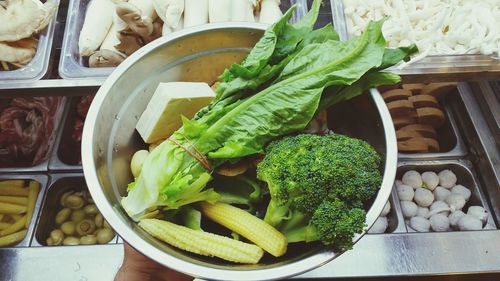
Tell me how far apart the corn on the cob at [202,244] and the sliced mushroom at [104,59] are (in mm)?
971

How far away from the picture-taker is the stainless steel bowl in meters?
1.24

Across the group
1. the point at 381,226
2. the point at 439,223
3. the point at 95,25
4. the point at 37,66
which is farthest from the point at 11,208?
the point at 439,223

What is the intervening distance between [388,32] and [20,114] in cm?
199

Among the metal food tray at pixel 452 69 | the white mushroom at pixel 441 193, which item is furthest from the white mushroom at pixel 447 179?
the metal food tray at pixel 452 69

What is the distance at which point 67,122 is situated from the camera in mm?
2590

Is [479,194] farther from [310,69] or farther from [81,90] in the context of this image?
[81,90]

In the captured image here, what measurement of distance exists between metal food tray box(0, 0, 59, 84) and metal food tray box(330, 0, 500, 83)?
1561mm

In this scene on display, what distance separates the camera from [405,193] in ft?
7.91

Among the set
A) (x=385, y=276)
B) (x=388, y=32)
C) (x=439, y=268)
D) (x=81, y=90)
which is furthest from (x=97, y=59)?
(x=439, y=268)

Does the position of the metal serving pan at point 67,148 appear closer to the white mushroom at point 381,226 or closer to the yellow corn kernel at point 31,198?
the yellow corn kernel at point 31,198

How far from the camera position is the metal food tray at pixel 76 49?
201 centimetres

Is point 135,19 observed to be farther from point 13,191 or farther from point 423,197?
point 423,197

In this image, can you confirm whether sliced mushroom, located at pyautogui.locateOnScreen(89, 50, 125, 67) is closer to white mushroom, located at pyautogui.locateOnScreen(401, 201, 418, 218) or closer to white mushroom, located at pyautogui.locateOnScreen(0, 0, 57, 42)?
white mushroom, located at pyautogui.locateOnScreen(0, 0, 57, 42)

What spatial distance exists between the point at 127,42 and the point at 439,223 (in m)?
1.77
